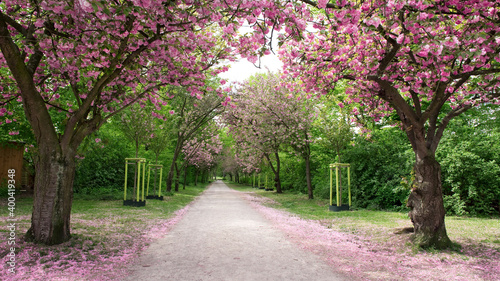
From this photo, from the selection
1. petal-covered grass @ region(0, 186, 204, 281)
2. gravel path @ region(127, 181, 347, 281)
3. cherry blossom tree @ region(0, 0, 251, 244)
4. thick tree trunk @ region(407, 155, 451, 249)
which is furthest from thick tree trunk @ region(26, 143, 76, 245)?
thick tree trunk @ region(407, 155, 451, 249)

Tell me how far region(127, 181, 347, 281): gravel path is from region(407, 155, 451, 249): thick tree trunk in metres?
2.51

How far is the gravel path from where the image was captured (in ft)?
12.5

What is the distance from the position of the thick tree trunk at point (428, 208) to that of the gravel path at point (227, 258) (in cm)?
251

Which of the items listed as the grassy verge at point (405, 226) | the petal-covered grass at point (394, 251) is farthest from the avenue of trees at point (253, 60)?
the grassy verge at point (405, 226)

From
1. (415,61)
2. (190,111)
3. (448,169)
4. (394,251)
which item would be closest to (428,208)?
(394,251)

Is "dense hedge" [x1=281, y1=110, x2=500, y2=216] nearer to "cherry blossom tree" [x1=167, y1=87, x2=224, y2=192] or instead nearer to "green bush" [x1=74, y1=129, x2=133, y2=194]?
"cherry blossom tree" [x1=167, y1=87, x2=224, y2=192]

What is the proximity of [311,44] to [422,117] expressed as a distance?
2.82m

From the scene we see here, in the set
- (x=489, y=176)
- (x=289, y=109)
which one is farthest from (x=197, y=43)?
(x=289, y=109)

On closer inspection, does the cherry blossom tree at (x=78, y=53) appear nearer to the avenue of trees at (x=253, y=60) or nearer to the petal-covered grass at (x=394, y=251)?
the avenue of trees at (x=253, y=60)

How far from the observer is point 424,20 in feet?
12.8

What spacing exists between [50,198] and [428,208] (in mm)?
7156

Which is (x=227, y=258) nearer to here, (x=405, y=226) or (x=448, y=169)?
(x=405, y=226)

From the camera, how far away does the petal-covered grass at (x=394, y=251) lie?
4.11 m

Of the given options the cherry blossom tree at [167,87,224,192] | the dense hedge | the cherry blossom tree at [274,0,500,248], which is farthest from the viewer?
the cherry blossom tree at [167,87,224,192]
